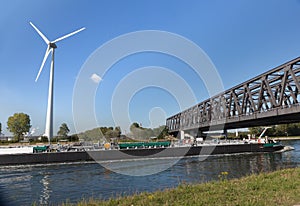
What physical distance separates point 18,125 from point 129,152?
80686 millimetres

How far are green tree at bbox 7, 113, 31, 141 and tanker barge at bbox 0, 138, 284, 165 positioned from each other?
74.3 metres

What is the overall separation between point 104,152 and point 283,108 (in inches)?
1394

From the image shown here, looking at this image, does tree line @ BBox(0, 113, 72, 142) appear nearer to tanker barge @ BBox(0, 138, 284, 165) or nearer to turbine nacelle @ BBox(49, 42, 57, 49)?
turbine nacelle @ BBox(49, 42, 57, 49)

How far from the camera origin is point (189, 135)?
114 metres

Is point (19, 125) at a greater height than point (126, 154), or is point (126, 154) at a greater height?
point (19, 125)

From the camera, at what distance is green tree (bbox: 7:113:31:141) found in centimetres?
11306

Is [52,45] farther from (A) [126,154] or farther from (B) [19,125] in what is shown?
(B) [19,125]

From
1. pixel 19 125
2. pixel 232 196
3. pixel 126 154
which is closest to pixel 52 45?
pixel 126 154

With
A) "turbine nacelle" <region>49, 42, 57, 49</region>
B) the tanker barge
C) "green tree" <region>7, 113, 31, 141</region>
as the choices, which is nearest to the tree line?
"green tree" <region>7, 113, 31, 141</region>

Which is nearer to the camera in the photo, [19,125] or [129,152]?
[129,152]

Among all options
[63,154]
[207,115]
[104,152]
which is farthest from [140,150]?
[207,115]

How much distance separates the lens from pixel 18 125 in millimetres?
113062

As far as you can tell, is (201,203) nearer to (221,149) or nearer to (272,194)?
(272,194)

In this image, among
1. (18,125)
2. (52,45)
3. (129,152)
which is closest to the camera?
(129,152)
